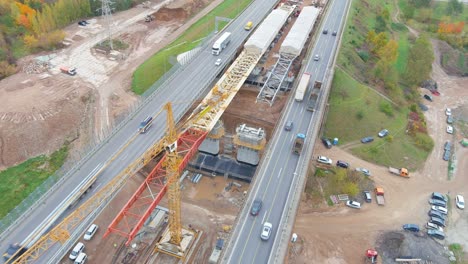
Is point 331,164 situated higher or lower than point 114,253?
higher

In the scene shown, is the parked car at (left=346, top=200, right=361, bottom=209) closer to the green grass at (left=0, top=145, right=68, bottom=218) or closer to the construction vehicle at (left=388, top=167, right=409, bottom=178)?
the construction vehicle at (left=388, top=167, right=409, bottom=178)

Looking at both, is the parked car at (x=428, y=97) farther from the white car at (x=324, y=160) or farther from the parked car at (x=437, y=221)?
the parked car at (x=437, y=221)

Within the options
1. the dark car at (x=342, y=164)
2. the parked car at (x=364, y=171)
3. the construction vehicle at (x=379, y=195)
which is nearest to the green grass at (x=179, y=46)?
the dark car at (x=342, y=164)

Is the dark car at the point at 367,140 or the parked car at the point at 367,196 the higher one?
the dark car at the point at 367,140

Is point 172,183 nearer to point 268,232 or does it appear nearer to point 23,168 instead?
point 268,232

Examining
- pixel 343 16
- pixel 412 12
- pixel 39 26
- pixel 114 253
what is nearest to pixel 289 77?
pixel 343 16

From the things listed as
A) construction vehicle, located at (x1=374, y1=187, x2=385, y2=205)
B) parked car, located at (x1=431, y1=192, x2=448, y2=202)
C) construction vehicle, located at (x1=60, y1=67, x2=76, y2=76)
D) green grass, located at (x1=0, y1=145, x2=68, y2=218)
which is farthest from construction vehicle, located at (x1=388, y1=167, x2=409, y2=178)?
construction vehicle, located at (x1=60, y1=67, x2=76, y2=76)
